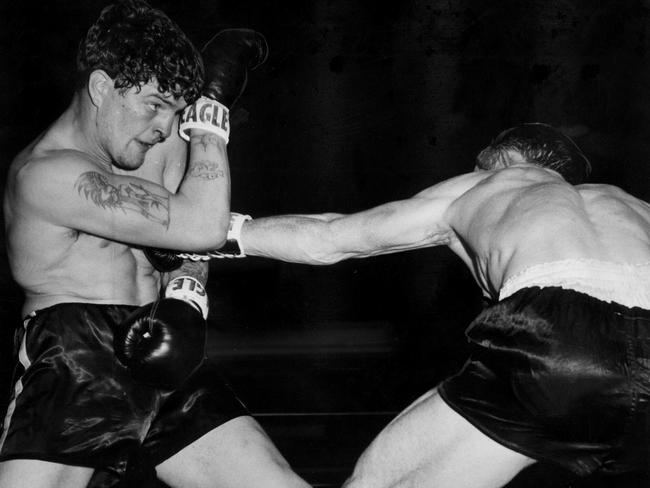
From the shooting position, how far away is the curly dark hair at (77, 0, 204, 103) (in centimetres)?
Result: 188

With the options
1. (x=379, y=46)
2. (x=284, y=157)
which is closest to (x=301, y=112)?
(x=284, y=157)

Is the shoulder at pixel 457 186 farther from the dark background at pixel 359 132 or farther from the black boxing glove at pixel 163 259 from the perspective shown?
the dark background at pixel 359 132

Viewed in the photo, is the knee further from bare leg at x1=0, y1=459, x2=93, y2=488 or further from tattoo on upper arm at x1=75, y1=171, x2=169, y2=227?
tattoo on upper arm at x1=75, y1=171, x2=169, y2=227

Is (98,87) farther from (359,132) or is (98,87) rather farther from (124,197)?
(359,132)

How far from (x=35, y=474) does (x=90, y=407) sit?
7.9 inches

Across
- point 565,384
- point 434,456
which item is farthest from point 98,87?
point 565,384

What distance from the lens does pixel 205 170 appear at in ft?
6.26

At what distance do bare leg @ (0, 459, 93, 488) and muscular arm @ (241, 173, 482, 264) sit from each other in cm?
84

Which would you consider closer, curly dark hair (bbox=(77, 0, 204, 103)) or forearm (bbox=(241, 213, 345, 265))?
curly dark hair (bbox=(77, 0, 204, 103))

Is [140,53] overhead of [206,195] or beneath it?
overhead

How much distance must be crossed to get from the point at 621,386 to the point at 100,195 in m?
1.33

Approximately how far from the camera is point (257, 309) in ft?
14.1

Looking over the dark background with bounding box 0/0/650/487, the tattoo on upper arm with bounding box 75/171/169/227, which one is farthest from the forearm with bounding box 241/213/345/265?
the dark background with bounding box 0/0/650/487

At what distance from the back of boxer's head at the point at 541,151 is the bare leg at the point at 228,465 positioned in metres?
1.15
